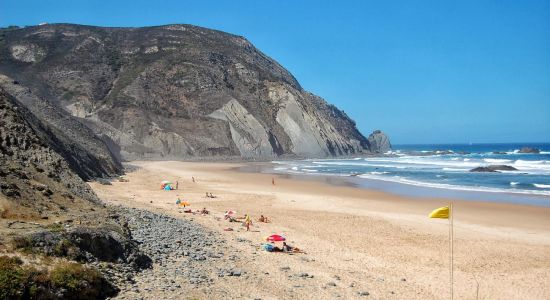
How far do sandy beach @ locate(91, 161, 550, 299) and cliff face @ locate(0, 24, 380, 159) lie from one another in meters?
46.9

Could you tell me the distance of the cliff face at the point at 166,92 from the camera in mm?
74688

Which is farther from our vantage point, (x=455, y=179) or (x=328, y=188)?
(x=455, y=179)

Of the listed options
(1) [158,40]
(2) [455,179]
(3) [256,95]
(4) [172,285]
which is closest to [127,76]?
(1) [158,40]

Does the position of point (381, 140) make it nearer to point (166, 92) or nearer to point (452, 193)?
point (166, 92)

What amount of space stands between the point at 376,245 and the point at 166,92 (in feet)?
244

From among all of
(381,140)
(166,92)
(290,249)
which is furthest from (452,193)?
(381,140)

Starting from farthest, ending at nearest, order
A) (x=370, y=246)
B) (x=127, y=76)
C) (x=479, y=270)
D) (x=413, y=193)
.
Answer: (x=127, y=76)
(x=413, y=193)
(x=370, y=246)
(x=479, y=270)

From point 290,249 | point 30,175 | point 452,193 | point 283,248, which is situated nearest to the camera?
point 30,175

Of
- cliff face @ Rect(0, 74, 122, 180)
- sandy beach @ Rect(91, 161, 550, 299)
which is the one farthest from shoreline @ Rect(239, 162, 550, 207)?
cliff face @ Rect(0, 74, 122, 180)

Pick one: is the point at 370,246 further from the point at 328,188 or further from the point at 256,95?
the point at 256,95

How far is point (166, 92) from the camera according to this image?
84625 millimetres

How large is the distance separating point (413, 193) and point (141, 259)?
2403 centimetres

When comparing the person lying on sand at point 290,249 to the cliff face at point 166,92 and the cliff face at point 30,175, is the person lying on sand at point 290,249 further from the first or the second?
the cliff face at point 166,92

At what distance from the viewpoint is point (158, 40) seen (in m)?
99.6
